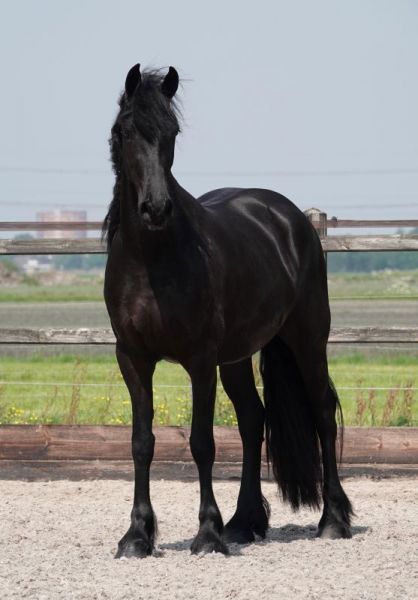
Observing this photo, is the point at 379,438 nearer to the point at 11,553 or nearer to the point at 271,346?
the point at 271,346

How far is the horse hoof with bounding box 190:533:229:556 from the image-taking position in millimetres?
5129

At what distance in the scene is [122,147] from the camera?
196 inches

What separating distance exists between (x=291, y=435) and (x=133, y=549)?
1279 mm

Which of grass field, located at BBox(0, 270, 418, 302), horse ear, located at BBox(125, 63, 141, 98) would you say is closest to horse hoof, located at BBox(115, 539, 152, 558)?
horse ear, located at BBox(125, 63, 141, 98)

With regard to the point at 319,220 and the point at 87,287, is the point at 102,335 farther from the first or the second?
the point at 87,287

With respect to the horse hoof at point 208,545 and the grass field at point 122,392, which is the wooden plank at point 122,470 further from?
the horse hoof at point 208,545

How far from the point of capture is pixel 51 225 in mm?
8516

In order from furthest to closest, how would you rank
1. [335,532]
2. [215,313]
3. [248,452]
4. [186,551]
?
[248,452] → [335,532] → [186,551] → [215,313]

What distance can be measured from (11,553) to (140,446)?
75 centimetres

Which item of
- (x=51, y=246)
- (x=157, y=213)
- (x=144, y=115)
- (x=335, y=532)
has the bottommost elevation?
(x=335, y=532)

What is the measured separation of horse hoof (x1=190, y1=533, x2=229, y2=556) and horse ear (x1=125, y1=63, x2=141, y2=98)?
2.00 metres

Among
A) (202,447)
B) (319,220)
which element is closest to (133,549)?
(202,447)

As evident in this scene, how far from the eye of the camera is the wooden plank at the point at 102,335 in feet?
25.3

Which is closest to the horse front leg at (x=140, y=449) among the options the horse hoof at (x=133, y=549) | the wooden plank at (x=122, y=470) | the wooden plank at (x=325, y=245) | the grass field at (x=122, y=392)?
the horse hoof at (x=133, y=549)
